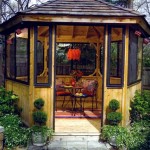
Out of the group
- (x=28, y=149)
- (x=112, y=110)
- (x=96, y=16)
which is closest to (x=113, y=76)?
(x=112, y=110)

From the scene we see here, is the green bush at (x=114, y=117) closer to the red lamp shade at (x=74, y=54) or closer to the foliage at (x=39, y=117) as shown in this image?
the foliage at (x=39, y=117)

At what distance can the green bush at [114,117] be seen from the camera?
6.91 meters

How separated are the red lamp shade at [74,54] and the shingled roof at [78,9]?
348 centimetres

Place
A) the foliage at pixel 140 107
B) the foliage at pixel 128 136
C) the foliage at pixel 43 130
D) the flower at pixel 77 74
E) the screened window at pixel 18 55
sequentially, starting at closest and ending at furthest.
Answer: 1. the foliage at pixel 128 136
2. the foliage at pixel 43 130
3. the screened window at pixel 18 55
4. the foliage at pixel 140 107
5. the flower at pixel 77 74

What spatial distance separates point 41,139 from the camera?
21.9 ft

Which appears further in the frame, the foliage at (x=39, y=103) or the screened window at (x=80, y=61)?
the screened window at (x=80, y=61)

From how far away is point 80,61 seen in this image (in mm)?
12406

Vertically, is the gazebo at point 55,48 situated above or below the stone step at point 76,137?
above

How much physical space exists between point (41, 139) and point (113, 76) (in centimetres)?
321

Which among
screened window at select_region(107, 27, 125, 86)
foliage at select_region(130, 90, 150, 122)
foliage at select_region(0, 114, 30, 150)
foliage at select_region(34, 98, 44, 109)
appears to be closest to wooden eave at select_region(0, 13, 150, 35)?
screened window at select_region(107, 27, 125, 86)

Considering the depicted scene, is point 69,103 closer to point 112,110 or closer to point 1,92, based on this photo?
point 1,92

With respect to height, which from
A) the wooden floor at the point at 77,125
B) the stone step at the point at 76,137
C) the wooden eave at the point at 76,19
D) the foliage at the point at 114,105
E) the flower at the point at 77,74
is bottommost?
the stone step at the point at 76,137

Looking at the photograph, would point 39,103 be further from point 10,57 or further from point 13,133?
point 10,57

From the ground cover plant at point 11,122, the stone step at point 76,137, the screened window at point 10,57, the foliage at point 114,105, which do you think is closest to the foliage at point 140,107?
the foliage at point 114,105
